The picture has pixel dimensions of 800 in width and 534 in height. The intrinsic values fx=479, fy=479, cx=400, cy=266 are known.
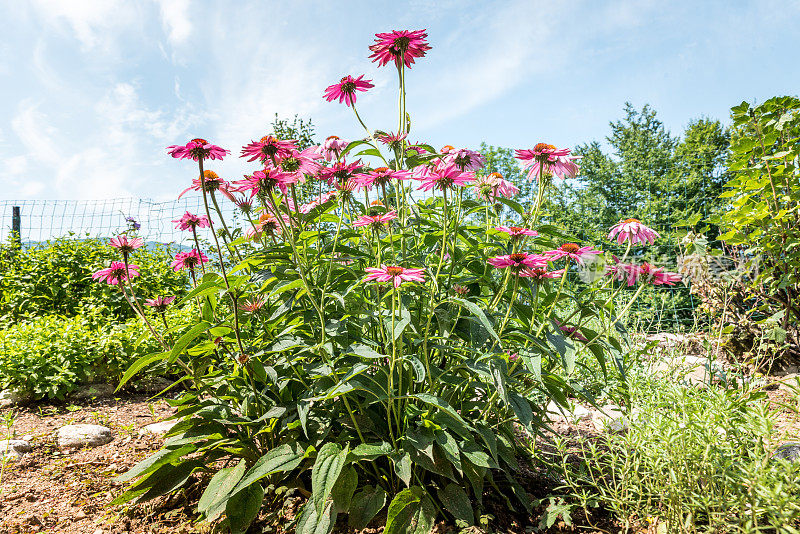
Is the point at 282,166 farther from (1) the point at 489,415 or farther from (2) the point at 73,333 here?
(2) the point at 73,333

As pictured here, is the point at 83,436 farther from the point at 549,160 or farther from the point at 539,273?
the point at 549,160

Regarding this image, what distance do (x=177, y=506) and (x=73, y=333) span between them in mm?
2233

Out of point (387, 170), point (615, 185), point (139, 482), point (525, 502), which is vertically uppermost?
point (615, 185)

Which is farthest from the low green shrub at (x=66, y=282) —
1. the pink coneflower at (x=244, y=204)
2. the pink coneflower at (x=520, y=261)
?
the pink coneflower at (x=520, y=261)

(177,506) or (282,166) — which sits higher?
(282,166)

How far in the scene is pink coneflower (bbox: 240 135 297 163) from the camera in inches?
60.0

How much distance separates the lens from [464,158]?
1.79 m

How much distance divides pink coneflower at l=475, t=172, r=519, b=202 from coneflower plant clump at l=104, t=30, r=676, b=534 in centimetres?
2

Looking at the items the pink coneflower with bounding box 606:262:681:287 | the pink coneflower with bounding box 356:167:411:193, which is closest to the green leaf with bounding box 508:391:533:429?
the pink coneflower with bounding box 606:262:681:287

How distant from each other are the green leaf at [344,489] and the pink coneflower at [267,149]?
101 cm

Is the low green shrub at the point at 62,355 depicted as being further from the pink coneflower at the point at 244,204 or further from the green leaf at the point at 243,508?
the green leaf at the point at 243,508

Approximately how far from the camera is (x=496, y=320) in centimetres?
155

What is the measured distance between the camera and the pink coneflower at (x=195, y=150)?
1.49 m

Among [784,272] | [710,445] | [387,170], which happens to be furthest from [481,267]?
[784,272]
